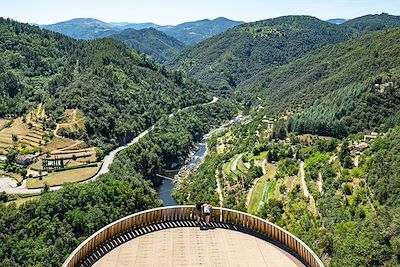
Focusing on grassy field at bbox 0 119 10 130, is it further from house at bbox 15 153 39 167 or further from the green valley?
house at bbox 15 153 39 167

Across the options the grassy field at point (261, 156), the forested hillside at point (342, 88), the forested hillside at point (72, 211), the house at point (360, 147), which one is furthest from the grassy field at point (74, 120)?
the house at point (360, 147)

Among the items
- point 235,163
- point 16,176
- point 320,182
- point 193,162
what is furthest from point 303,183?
point 16,176

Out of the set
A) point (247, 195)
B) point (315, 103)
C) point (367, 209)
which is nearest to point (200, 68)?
point (315, 103)

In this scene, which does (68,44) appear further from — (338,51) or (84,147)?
(338,51)

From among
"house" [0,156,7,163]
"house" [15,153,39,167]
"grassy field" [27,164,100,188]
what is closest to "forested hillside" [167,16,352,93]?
"grassy field" [27,164,100,188]

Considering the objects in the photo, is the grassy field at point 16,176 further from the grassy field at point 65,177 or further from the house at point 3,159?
the house at point 3,159

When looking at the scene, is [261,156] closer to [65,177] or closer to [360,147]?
[360,147]
